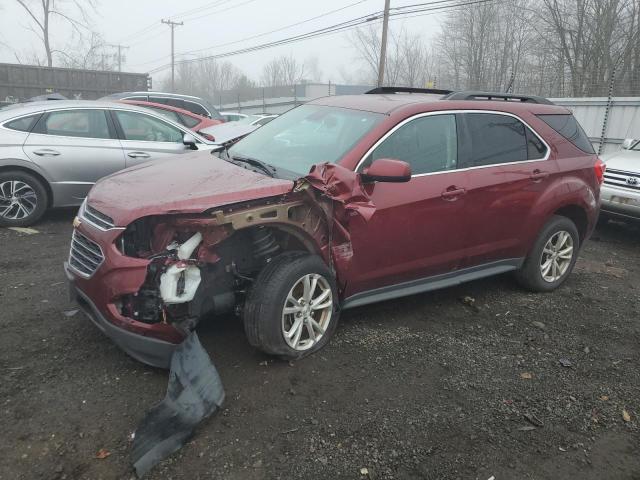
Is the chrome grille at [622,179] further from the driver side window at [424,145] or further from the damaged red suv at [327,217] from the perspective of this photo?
the driver side window at [424,145]

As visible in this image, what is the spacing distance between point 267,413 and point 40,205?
481 centimetres

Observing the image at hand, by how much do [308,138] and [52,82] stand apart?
17288 millimetres

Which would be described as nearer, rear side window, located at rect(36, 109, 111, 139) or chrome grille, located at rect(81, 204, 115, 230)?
chrome grille, located at rect(81, 204, 115, 230)

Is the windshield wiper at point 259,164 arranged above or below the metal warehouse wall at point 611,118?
below

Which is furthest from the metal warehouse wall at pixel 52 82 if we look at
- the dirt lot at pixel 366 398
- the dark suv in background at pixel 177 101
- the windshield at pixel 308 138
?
the windshield at pixel 308 138

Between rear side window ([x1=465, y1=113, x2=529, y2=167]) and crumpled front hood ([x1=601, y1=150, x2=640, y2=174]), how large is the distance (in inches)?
140

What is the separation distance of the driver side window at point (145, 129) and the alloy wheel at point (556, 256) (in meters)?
5.02

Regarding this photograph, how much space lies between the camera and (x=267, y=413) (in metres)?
2.83

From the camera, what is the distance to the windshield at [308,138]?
11.9ft

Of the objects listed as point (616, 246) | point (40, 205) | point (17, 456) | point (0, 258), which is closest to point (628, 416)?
point (17, 456)

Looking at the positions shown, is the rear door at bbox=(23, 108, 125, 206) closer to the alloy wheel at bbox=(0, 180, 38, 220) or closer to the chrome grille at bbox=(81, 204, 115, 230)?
the alloy wheel at bbox=(0, 180, 38, 220)

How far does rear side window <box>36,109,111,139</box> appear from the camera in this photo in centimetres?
629

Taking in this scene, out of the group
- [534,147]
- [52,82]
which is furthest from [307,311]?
[52,82]

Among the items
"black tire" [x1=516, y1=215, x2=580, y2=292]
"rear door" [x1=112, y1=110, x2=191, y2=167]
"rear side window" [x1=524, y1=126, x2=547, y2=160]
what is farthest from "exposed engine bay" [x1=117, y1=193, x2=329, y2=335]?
"rear door" [x1=112, y1=110, x2=191, y2=167]
